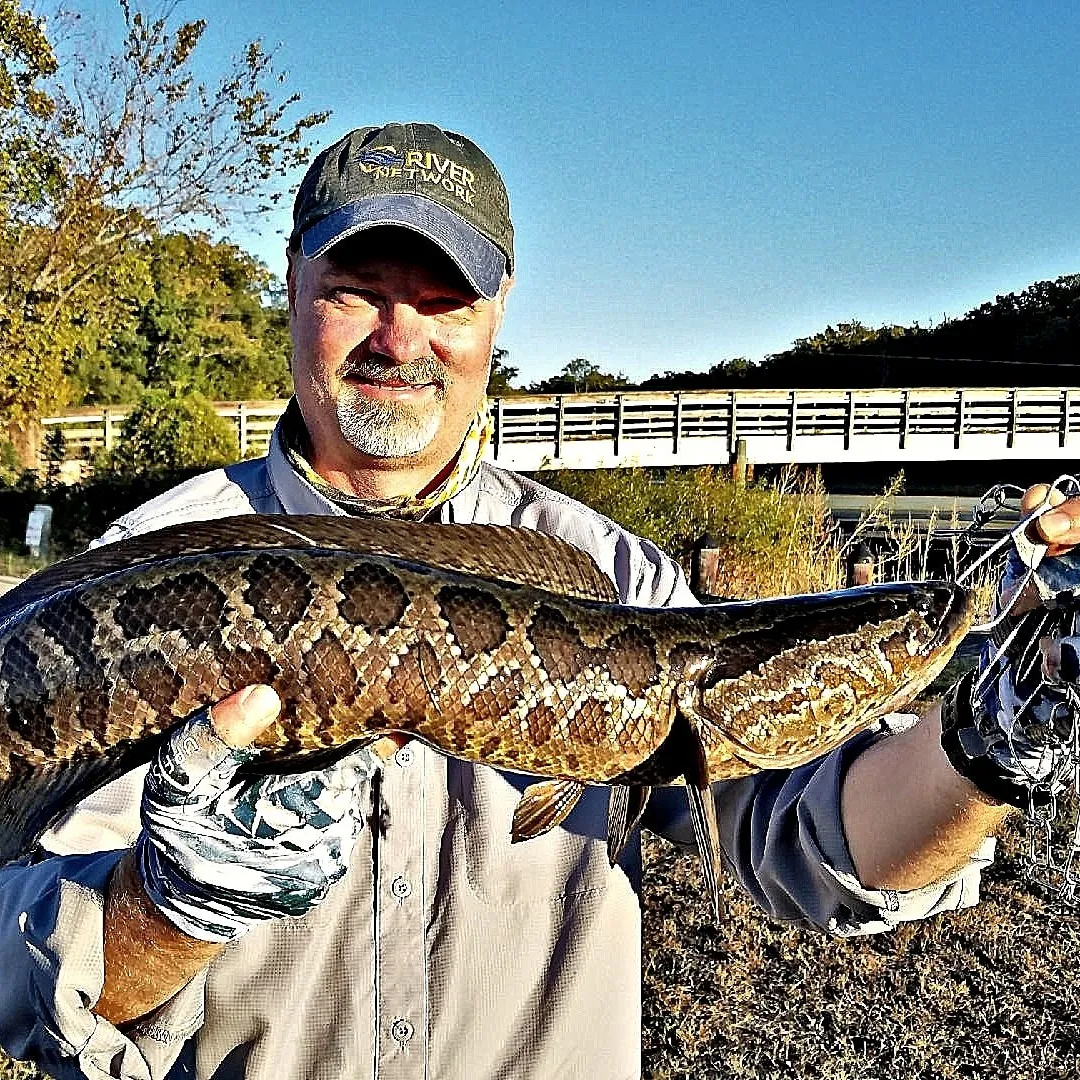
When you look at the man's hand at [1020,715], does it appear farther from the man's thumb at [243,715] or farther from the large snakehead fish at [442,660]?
the man's thumb at [243,715]

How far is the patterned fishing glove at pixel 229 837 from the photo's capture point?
2199 mm

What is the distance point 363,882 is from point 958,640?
4.76 feet

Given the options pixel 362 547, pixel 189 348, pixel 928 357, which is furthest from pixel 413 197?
pixel 928 357

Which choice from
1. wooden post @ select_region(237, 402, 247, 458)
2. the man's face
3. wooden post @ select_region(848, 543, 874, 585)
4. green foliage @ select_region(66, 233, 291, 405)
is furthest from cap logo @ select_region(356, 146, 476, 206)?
green foliage @ select_region(66, 233, 291, 405)

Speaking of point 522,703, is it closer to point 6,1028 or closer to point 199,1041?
point 199,1041

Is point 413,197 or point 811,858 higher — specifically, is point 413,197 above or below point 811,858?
above

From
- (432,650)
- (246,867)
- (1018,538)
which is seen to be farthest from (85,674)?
(1018,538)

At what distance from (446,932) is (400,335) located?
4.87 ft

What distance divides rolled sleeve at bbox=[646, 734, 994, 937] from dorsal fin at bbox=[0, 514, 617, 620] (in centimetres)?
62

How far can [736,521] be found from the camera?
15641mm

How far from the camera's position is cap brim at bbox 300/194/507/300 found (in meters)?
3.00

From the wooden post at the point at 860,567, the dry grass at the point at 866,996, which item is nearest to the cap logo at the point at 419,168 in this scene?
the dry grass at the point at 866,996

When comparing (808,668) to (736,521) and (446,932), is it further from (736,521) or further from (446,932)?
(736,521)

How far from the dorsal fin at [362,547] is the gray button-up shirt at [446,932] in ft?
1.43
